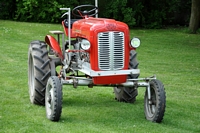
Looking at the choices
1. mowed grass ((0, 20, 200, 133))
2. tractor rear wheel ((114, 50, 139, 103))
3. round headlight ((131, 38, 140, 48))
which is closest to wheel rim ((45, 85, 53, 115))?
mowed grass ((0, 20, 200, 133))

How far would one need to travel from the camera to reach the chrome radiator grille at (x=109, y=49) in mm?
8141

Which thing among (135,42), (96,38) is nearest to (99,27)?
(96,38)

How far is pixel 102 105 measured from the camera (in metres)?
9.44

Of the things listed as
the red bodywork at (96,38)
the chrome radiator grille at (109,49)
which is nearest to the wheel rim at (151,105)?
the red bodywork at (96,38)

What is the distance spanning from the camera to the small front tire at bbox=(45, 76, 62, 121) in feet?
25.5

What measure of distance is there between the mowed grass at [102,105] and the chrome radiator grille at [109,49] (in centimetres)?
86

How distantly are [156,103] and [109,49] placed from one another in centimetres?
110

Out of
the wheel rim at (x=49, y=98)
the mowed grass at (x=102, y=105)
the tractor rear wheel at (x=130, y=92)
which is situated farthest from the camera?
the tractor rear wheel at (x=130, y=92)

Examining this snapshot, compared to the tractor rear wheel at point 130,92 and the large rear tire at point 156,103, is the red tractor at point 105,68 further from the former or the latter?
the tractor rear wheel at point 130,92

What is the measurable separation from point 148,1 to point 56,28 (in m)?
6.62

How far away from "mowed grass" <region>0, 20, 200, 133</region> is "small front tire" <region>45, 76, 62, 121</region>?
0.37ft

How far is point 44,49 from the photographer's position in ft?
30.6

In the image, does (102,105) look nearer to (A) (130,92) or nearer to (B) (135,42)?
(A) (130,92)

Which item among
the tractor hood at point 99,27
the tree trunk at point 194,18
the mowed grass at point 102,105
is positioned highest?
the tractor hood at point 99,27
